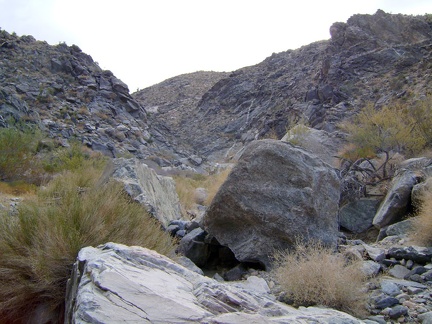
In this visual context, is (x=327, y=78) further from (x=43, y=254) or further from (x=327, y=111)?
(x=43, y=254)

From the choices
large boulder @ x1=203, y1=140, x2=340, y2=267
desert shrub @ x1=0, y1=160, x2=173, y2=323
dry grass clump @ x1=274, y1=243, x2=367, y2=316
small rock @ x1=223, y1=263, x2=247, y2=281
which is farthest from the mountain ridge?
dry grass clump @ x1=274, y1=243, x2=367, y2=316

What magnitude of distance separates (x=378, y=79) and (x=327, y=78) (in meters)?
4.90

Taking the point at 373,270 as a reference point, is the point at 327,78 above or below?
above

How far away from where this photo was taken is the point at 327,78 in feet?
111

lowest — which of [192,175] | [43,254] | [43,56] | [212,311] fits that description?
[192,175]

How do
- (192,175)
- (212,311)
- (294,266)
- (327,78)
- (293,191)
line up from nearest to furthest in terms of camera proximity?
(212,311)
(294,266)
(293,191)
(192,175)
(327,78)

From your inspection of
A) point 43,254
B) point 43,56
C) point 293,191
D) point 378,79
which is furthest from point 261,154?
point 43,56

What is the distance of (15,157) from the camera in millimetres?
14953

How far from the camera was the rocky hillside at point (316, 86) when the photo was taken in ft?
92.9

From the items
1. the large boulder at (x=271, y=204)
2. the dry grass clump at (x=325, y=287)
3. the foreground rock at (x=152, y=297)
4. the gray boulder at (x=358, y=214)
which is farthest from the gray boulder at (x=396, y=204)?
the foreground rock at (x=152, y=297)

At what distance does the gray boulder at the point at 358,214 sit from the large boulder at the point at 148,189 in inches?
140

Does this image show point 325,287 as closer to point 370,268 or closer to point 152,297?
point 370,268

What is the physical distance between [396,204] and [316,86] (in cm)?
2737

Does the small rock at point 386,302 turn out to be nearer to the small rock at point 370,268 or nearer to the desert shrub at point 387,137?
the small rock at point 370,268
